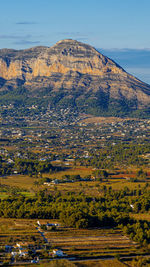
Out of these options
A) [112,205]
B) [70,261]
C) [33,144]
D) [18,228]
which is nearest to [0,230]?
[18,228]

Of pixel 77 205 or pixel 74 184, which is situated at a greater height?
pixel 74 184

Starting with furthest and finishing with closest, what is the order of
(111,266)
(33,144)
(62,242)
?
1. (33,144)
2. (62,242)
3. (111,266)

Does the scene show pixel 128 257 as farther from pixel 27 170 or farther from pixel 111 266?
pixel 27 170

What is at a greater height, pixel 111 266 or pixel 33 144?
pixel 33 144

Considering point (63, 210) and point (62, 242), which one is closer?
point (62, 242)

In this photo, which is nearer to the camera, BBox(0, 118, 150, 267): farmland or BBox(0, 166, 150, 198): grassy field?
BBox(0, 118, 150, 267): farmland

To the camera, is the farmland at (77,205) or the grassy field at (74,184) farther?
the grassy field at (74,184)

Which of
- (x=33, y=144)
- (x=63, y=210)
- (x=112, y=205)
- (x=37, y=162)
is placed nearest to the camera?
(x=63, y=210)

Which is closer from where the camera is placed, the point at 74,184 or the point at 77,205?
the point at 77,205

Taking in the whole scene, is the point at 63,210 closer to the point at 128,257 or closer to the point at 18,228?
the point at 18,228
